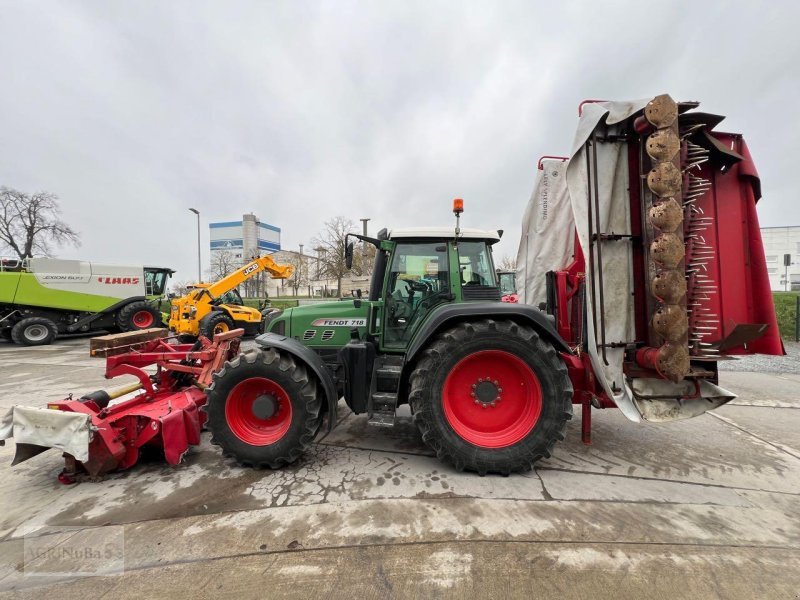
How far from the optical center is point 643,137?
2.76 m

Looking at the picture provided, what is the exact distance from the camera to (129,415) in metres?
2.85

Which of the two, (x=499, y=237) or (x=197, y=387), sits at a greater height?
(x=499, y=237)

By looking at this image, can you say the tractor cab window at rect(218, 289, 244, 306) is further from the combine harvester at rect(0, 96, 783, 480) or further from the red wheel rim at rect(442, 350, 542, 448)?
the red wheel rim at rect(442, 350, 542, 448)

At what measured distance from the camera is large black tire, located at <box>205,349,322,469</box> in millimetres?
2955

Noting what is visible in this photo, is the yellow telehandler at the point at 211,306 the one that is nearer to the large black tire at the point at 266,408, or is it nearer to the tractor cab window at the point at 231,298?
the tractor cab window at the point at 231,298

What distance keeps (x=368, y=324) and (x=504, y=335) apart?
134 centimetres

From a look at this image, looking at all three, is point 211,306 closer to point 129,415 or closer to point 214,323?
point 214,323

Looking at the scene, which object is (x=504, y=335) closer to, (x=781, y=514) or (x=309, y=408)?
(x=309, y=408)

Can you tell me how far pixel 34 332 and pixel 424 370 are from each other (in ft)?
46.1

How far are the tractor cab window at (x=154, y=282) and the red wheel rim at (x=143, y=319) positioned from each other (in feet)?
3.23

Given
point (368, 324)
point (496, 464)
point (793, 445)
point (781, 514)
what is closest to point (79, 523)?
point (368, 324)

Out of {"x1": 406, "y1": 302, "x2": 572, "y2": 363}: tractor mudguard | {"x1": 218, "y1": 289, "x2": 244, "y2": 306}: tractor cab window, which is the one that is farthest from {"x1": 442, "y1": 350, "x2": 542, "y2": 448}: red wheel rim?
{"x1": 218, "y1": 289, "x2": 244, "y2": 306}: tractor cab window

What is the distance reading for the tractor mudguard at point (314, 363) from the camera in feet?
9.96

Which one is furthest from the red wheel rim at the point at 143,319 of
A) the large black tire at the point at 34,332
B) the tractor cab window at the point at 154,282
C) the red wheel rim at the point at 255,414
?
the red wheel rim at the point at 255,414
